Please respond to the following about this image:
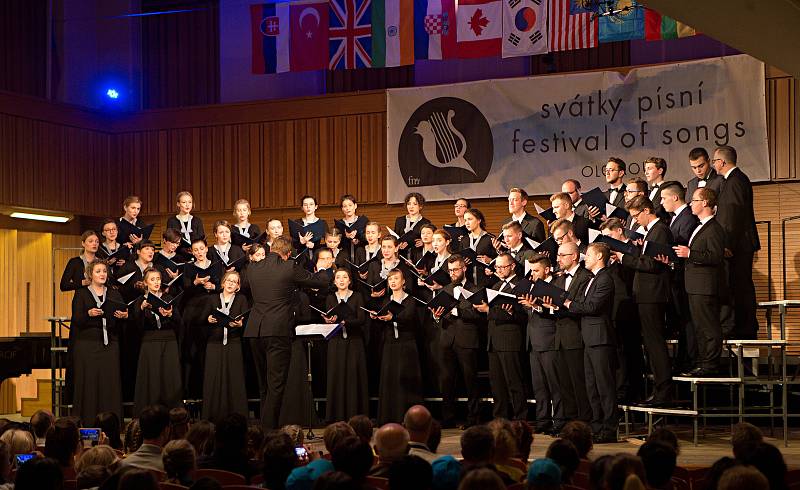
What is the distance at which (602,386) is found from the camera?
8.77m

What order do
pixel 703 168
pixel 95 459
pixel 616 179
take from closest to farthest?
pixel 95 459 → pixel 703 168 → pixel 616 179

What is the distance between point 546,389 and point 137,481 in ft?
20.7

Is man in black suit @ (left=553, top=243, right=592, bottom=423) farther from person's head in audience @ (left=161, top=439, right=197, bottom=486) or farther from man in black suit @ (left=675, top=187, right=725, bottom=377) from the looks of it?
person's head in audience @ (left=161, top=439, right=197, bottom=486)

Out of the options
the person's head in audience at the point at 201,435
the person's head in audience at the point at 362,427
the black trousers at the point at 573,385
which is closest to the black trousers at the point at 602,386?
the black trousers at the point at 573,385

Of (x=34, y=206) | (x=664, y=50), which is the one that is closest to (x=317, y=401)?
(x=34, y=206)

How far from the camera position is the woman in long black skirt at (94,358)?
10.7 meters

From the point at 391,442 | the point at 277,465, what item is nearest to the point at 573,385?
the point at 391,442

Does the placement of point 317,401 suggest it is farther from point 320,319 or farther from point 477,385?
point 477,385

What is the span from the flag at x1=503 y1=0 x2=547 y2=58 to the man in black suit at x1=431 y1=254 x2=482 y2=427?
3481mm

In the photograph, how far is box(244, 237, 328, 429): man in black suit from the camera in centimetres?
1020

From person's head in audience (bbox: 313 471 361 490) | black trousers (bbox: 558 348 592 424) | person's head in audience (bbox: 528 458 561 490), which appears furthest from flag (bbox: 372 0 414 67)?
person's head in audience (bbox: 313 471 361 490)

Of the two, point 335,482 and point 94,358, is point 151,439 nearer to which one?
point 335,482

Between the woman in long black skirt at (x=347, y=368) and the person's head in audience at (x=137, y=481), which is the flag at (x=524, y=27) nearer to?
the woman in long black skirt at (x=347, y=368)

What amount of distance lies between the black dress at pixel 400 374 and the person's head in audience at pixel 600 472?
21.0 ft
